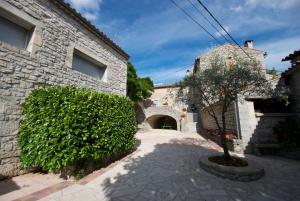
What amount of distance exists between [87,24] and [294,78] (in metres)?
9.33

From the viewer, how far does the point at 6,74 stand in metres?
4.09

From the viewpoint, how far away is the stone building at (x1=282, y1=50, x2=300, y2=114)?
6553 millimetres

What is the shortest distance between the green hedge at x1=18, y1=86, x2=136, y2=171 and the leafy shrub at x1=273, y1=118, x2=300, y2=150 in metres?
6.52

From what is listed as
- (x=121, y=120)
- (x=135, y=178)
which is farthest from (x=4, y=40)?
(x=135, y=178)

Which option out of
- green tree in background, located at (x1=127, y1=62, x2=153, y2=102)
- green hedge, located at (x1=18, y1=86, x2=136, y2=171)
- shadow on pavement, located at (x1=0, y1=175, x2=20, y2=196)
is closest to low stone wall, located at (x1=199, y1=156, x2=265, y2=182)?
green hedge, located at (x1=18, y1=86, x2=136, y2=171)

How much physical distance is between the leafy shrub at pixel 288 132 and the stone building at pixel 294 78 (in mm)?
921

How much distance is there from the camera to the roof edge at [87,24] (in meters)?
5.77

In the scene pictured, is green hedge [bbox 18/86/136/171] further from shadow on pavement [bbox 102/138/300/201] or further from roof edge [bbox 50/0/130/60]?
roof edge [bbox 50/0/130/60]

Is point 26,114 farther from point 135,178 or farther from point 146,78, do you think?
point 146,78

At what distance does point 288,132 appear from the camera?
6.16m

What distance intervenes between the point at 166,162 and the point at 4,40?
5904 millimetres

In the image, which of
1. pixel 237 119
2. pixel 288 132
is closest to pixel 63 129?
pixel 237 119

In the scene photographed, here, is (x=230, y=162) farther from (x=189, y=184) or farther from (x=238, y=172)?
(x=189, y=184)

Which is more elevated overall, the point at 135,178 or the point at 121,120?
the point at 121,120
